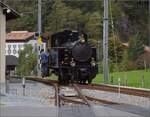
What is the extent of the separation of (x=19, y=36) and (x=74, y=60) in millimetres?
53723

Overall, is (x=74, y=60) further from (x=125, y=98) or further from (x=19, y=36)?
(x=19, y=36)

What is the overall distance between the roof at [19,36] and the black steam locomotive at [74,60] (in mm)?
48641

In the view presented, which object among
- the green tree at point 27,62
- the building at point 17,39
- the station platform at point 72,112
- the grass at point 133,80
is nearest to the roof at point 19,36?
the building at point 17,39

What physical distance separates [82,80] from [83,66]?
33.3 inches

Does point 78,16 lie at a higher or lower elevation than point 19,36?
higher

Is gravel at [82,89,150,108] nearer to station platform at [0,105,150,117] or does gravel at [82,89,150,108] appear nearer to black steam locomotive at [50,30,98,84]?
station platform at [0,105,150,117]

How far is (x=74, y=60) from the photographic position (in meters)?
30.1

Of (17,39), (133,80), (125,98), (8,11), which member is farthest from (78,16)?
(125,98)

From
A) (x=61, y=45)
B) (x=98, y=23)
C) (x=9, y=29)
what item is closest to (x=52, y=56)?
(x=61, y=45)

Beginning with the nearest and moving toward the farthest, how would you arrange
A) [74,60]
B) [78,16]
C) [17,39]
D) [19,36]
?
1. [74,60]
2. [78,16]
3. [19,36]
4. [17,39]

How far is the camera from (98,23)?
232ft

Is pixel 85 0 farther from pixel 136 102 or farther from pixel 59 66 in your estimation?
pixel 136 102

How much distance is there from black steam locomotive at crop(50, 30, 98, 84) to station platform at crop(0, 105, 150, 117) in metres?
13.6

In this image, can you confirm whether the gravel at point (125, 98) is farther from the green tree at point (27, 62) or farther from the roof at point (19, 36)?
the roof at point (19, 36)
